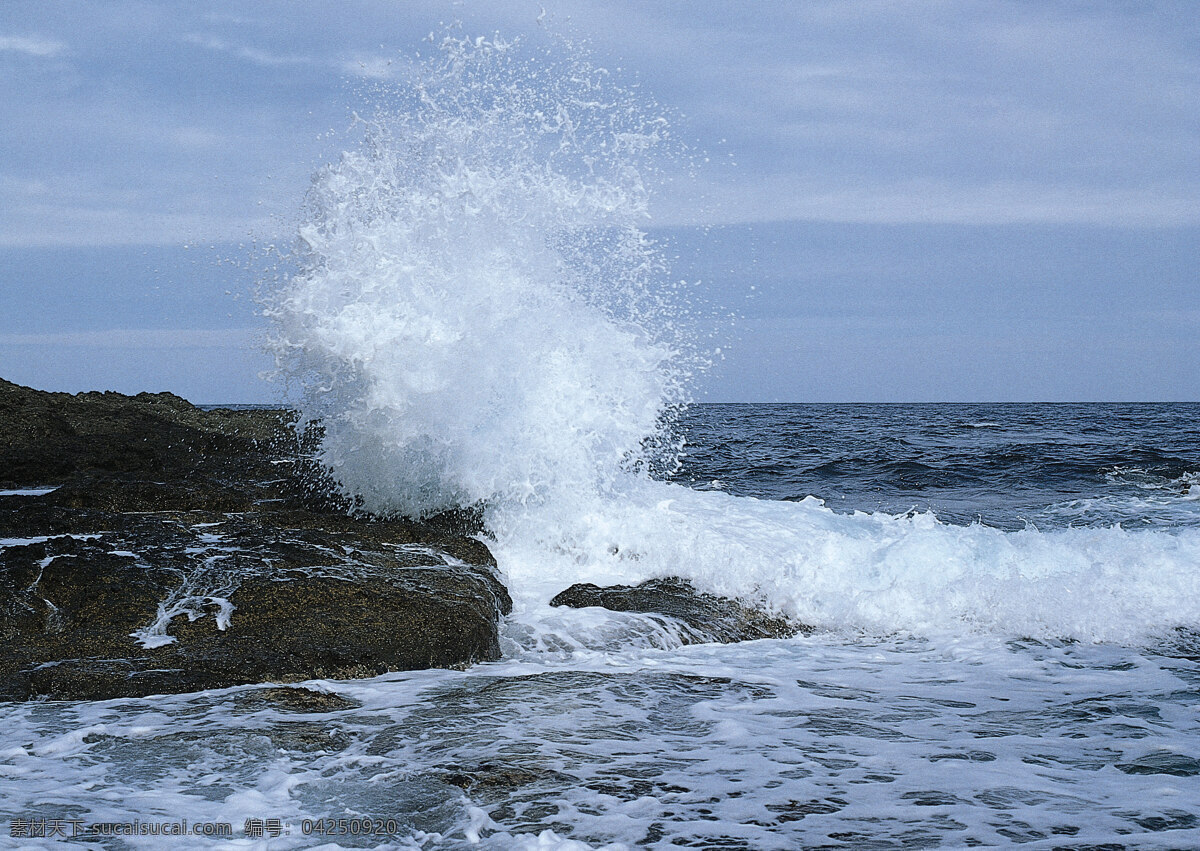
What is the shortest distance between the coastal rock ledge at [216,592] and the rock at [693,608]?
0.59m

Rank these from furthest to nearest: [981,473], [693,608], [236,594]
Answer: [981,473], [693,608], [236,594]

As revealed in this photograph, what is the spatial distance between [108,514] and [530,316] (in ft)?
11.0

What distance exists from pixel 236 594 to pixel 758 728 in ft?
8.90

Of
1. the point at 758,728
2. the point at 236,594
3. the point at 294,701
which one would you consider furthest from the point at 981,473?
the point at 294,701

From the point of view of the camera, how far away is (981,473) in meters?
13.5

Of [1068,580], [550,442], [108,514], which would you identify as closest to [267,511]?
[108,514]

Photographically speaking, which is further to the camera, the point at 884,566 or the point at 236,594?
the point at 884,566

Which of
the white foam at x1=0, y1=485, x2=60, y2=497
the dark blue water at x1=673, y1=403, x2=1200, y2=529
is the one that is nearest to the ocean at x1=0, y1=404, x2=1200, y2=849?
the dark blue water at x1=673, y1=403, x2=1200, y2=529

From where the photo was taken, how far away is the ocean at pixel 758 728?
2857 mm

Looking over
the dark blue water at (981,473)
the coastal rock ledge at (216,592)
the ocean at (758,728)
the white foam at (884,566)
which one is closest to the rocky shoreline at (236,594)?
the coastal rock ledge at (216,592)

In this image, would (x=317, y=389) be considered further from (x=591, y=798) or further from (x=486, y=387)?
(x=591, y=798)

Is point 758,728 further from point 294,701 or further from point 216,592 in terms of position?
point 216,592

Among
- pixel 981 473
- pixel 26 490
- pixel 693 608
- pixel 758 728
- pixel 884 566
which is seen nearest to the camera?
pixel 758 728

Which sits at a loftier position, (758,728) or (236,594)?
(236,594)
